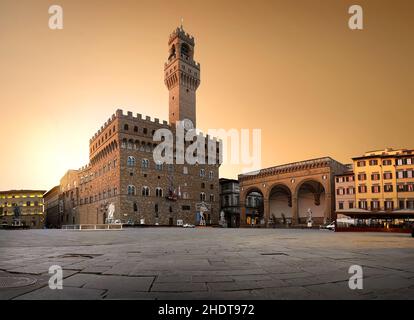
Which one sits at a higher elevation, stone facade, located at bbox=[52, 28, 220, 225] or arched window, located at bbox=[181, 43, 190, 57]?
arched window, located at bbox=[181, 43, 190, 57]

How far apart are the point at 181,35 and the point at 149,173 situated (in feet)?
89.8

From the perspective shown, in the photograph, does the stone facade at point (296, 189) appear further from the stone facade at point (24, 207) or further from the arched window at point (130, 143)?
the stone facade at point (24, 207)

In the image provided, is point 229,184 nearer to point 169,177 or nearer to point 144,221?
point 169,177

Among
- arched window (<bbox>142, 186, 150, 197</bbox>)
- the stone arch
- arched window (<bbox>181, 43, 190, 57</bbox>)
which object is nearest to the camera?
arched window (<bbox>142, 186, 150, 197</bbox>)

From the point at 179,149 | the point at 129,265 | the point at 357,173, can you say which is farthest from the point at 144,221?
the point at 129,265

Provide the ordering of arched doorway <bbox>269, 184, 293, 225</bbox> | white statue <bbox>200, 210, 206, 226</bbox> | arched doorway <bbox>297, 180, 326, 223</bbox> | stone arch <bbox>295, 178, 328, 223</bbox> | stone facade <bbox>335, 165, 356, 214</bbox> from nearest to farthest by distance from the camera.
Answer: stone facade <bbox>335, 165, 356, 214</bbox>
stone arch <bbox>295, 178, 328, 223</bbox>
arched doorway <bbox>297, 180, 326, 223</bbox>
white statue <bbox>200, 210, 206, 226</bbox>
arched doorway <bbox>269, 184, 293, 225</bbox>

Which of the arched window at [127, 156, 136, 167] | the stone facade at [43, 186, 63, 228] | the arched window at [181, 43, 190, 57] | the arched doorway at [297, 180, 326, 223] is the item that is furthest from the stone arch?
the stone facade at [43, 186, 63, 228]

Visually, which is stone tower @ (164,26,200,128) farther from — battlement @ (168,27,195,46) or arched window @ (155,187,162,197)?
arched window @ (155,187,162,197)

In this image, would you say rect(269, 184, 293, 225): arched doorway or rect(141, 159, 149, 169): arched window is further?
rect(269, 184, 293, 225): arched doorway

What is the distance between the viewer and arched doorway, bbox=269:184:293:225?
62125 mm

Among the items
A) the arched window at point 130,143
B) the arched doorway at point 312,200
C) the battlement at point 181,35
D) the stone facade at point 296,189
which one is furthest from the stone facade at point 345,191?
the battlement at point 181,35

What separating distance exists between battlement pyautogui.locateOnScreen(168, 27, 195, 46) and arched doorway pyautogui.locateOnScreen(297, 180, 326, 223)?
113 feet

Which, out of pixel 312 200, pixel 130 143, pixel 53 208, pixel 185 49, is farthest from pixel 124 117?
pixel 53 208
